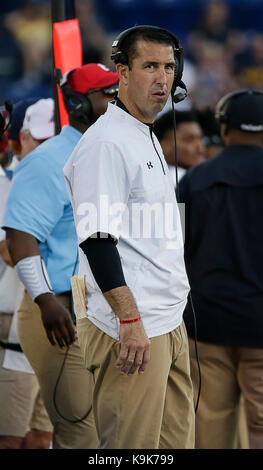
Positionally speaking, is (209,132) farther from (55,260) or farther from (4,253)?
(55,260)

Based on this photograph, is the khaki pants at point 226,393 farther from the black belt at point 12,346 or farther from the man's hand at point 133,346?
the man's hand at point 133,346

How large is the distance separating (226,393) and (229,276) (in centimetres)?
50

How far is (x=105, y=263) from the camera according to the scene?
7.54ft

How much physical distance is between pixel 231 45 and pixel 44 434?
836 cm

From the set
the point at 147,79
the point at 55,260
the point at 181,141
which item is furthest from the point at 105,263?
the point at 181,141

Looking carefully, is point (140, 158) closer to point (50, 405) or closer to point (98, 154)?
point (98, 154)

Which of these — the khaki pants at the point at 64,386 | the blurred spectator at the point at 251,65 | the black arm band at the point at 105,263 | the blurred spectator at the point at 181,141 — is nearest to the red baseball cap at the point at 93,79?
the khaki pants at the point at 64,386

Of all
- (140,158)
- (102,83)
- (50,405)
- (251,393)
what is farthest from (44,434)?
(140,158)

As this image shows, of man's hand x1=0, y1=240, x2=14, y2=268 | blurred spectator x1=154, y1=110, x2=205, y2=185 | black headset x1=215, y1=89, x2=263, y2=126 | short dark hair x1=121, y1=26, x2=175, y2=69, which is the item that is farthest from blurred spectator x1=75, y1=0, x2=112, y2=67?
short dark hair x1=121, y1=26, x2=175, y2=69

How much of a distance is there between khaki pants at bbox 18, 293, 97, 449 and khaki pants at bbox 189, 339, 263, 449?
49 centimetres

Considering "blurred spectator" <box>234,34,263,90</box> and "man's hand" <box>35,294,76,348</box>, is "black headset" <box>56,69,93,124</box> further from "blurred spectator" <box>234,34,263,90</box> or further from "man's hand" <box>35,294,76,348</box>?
"blurred spectator" <box>234,34,263,90</box>

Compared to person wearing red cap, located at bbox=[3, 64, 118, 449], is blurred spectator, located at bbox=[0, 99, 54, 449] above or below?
below

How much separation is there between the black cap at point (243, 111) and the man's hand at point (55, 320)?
1.08 meters

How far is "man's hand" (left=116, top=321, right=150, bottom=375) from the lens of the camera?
2289mm
